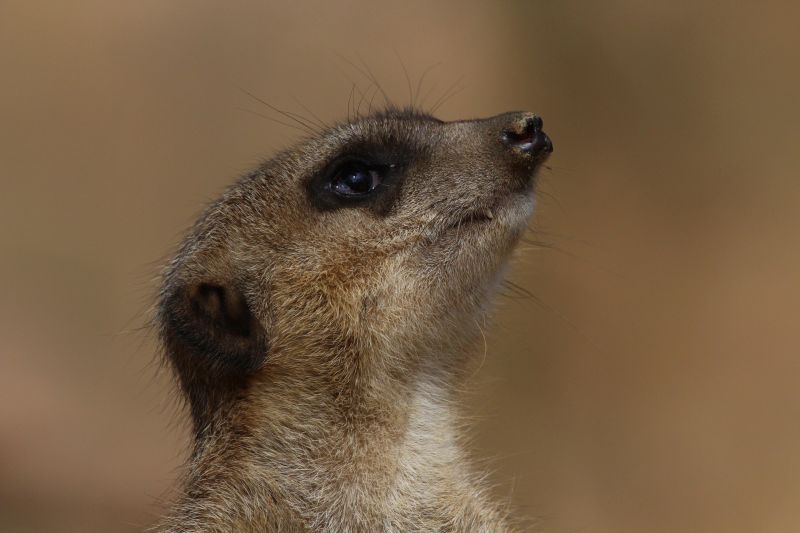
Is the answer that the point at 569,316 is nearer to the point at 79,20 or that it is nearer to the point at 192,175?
the point at 192,175

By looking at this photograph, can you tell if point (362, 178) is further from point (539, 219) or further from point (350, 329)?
point (539, 219)

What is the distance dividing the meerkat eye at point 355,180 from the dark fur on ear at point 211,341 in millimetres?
483

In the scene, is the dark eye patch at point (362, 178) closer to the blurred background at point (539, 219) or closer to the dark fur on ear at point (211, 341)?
the dark fur on ear at point (211, 341)

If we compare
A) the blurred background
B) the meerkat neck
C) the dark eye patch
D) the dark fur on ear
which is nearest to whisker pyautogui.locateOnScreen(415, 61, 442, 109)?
the blurred background

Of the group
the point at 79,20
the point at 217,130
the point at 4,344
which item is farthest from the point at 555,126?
the point at 4,344

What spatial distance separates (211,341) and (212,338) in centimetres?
1

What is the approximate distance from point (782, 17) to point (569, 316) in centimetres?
257

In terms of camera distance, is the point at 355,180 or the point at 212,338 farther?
the point at 355,180

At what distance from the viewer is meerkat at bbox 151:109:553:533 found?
9.71ft

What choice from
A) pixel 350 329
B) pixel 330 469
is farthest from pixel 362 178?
pixel 330 469

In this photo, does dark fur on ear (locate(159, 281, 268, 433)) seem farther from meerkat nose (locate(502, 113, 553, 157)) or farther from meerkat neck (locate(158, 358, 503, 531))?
meerkat nose (locate(502, 113, 553, 157))

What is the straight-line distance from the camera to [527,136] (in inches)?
128

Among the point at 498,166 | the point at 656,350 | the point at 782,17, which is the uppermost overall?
the point at 782,17

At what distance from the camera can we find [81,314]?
256 inches
